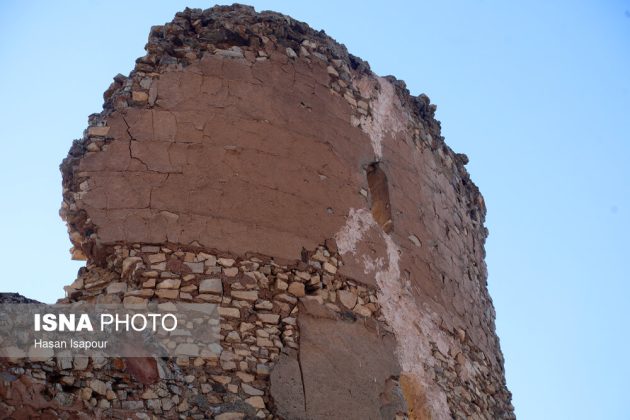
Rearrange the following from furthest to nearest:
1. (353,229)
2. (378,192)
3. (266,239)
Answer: (378,192) → (353,229) → (266,239)

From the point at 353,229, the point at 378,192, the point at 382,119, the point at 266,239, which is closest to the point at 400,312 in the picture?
the point at 353,229

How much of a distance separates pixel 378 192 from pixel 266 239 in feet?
5.40

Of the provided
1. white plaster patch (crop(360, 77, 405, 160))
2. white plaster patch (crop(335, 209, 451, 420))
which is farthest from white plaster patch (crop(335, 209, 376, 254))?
white plaster patch (crop(360, 77, 405, 160))

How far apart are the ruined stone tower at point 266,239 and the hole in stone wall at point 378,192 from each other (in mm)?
15

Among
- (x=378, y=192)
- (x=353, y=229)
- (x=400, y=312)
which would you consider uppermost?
(x=378, y=192)

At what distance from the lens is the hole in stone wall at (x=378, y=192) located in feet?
30.7

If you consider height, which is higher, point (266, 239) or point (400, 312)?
point (266, 239)

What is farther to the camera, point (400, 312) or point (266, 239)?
point (400, 312)

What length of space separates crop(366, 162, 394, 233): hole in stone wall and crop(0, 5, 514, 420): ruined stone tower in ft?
0.05

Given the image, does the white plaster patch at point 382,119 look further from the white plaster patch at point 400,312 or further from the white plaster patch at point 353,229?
the white plaster patch at point 400,312

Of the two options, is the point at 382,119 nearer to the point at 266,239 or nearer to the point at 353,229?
the point at 353,229

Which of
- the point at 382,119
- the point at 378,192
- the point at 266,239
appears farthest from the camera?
the point at 382,119

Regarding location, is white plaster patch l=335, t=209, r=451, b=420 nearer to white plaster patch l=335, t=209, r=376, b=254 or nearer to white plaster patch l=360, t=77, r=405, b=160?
white plaster patch l=335, t=209, r=376, b=254

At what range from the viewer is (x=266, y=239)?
8.18m
